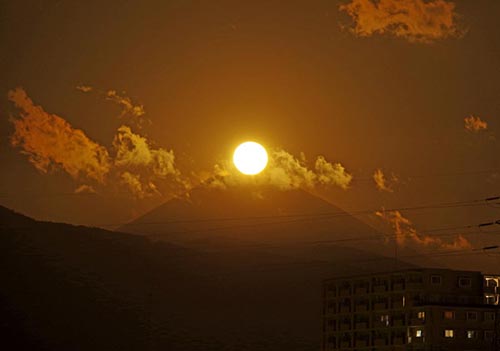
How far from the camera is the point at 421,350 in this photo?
19988cm

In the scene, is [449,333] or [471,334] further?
[471,334]

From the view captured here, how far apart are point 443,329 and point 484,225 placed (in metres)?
84.6

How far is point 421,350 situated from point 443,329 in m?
6.49

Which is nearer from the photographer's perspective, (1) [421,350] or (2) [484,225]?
(2) [484,225]

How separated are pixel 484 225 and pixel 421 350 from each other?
3370 inches

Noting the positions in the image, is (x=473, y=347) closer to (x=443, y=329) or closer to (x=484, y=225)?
(x=443, y=329)

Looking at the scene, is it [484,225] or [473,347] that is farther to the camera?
[473,347]

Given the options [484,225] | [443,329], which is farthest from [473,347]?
[484,225]

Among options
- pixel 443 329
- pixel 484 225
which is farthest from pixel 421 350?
pixel 484 225

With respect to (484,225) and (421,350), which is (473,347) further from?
(484,225)

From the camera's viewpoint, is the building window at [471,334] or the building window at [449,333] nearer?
the building window at [449,333]

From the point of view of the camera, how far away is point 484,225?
120 m

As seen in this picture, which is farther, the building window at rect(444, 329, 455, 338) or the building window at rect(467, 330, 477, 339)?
the building window at rect(467, 330, 477, 339)
